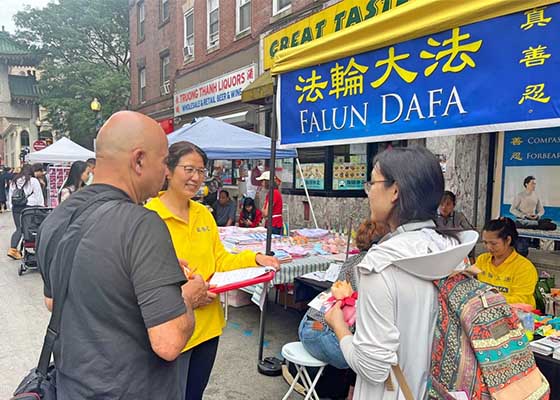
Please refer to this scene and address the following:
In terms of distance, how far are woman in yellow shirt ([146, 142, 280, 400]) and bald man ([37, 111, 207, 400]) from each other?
2.96 feet

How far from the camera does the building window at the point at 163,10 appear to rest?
1809cm

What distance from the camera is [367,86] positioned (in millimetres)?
2994

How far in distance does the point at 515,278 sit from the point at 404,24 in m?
2.34

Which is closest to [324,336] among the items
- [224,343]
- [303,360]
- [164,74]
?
[303,360]

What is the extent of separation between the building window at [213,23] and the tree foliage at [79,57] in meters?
10.3

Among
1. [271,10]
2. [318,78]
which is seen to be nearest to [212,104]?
[271,10]

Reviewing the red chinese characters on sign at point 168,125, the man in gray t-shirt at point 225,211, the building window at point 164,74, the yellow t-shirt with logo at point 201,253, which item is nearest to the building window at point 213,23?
the red chinese characters on sign at point 168,125

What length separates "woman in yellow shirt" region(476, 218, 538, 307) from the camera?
11.5 feet

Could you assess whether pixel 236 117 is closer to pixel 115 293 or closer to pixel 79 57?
pixel 115 293

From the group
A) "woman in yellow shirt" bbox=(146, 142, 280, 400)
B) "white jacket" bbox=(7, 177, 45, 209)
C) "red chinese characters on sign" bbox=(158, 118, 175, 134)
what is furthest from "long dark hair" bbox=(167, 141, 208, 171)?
"red chinese characters on sign" bbox=(158, 118, 175, 134)

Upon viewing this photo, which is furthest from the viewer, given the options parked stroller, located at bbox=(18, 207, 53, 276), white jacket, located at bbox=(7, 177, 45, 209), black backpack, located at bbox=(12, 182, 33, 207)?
white jacket, located at bbox=(7, 177, 45, 209)

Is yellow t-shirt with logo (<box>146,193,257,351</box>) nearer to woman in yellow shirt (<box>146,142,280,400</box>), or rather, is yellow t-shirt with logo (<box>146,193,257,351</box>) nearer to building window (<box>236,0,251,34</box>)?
woman in yellow shirt (<box>146,142,280,400</box>)

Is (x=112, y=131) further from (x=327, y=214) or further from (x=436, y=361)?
(x=327, y=214)

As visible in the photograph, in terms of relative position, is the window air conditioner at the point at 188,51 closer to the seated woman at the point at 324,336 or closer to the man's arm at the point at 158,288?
the seated woman at the point at 324,336
